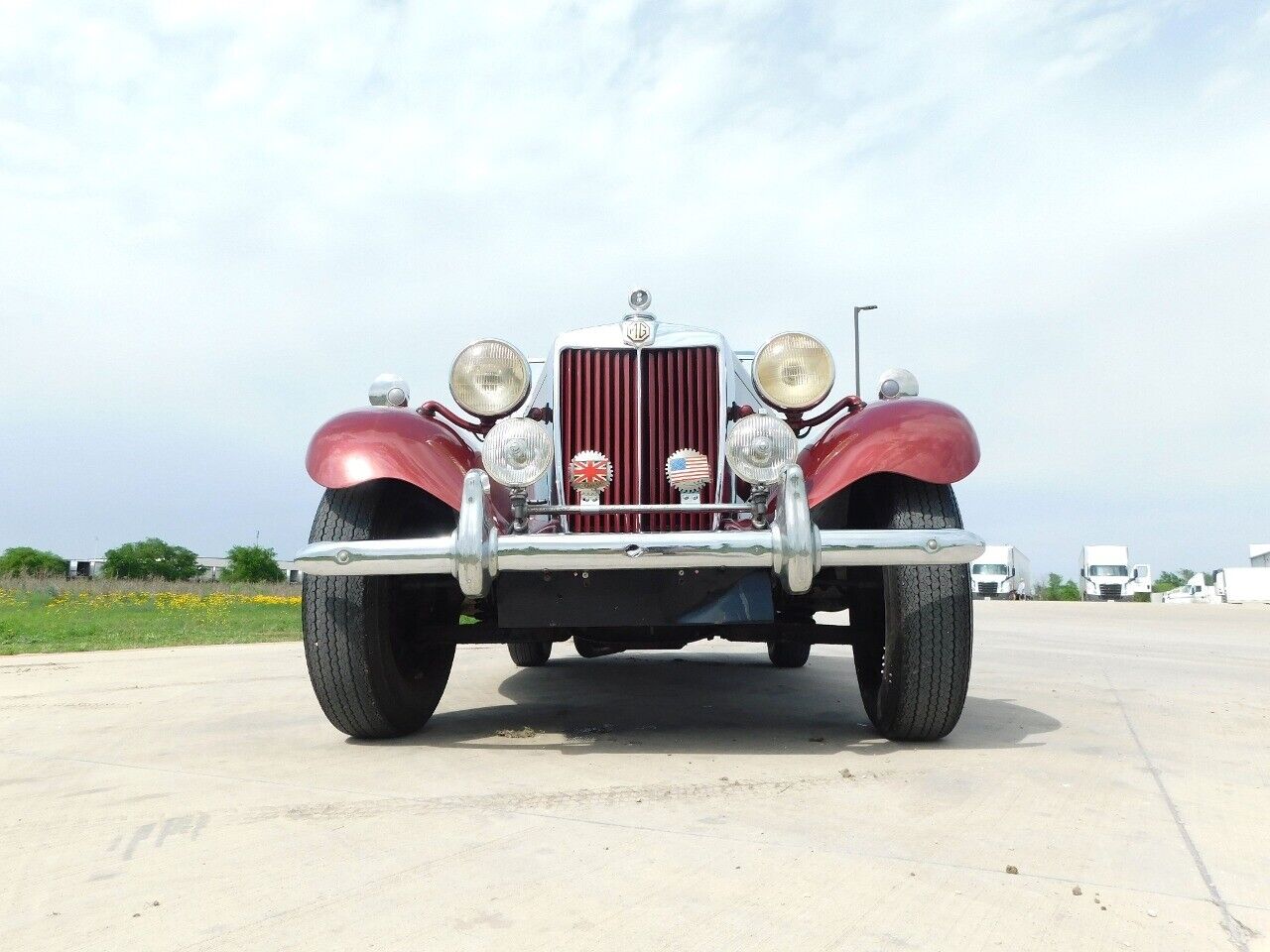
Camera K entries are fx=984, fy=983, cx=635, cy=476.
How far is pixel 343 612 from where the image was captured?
353 centimetres

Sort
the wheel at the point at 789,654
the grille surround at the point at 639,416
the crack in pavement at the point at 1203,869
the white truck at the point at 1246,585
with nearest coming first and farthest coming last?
the crack in pavement at the point at 1203,869 < the grille surround at the point at 639,416 < the wheel at the point at 789,654 < the white truck at the point at 1246,585

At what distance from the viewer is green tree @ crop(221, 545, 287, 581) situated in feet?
152

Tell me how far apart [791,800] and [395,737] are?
1.79 metres

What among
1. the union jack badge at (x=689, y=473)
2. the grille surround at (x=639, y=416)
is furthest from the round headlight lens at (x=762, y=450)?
the grille surround at (x=639, y=416)

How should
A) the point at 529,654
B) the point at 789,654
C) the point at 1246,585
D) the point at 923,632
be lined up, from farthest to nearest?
the point at 1246,585 < the point at 529,654 < the point at 789,654 < the point at 923,632

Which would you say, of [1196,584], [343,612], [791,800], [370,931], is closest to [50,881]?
[370,931]

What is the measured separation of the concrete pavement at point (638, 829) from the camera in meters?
A: 1.78

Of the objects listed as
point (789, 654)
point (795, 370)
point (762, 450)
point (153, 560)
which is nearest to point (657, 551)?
point (762, 450)

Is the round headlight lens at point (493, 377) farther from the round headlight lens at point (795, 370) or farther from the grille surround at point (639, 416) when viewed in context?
the round headlight lens at point (795, 370)

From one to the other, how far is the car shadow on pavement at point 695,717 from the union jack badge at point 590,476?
3.10 ft

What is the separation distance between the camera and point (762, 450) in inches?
137

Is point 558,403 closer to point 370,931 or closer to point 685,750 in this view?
point 685,750

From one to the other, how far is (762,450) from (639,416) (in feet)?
2.53

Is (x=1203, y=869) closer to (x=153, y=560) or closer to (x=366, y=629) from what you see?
(x=366, y=629)
